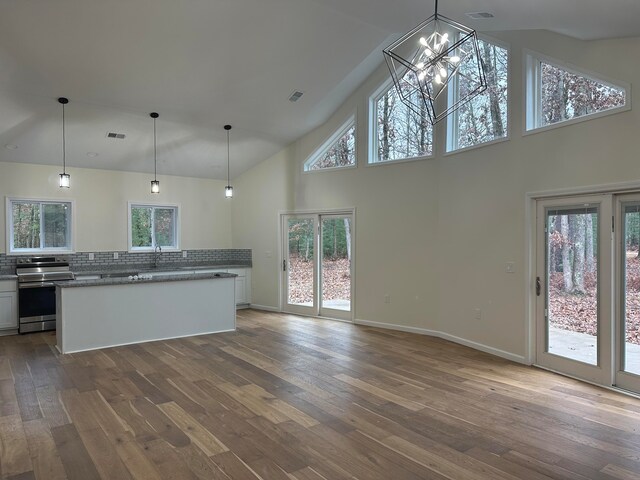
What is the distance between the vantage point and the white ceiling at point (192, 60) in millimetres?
3975

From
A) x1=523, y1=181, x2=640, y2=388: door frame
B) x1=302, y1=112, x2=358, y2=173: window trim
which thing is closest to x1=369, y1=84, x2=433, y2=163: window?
x1=302, y1=112, x2=358, y2=173: window trim

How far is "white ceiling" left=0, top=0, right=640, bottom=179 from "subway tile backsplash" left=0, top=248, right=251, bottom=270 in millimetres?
1561

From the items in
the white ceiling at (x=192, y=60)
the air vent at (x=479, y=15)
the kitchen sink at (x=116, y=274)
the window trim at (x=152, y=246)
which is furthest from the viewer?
the window trim at (x=152, y=246)

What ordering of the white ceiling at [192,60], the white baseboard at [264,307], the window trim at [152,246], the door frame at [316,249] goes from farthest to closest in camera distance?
the white baseboard at [264,307], the window trim at [152,246], the door frame at [316,249], the white ceiling at [192,60]

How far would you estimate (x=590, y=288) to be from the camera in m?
4.32

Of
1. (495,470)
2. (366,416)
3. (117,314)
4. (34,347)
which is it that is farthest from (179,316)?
(495,470)

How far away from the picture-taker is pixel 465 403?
373cm

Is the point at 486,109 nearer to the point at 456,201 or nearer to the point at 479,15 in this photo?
the point at 456,201

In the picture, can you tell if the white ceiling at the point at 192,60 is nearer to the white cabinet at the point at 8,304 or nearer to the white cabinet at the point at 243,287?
the white cabinet at the point at 8,304

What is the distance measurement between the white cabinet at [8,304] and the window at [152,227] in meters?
1.92

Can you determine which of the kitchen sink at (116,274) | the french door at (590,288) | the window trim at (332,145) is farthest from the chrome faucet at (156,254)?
the french door at (590,288)

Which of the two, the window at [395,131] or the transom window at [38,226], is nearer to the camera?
the window at [395,131]

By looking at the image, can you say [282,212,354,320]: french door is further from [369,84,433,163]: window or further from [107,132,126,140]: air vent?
[107,132,126,140]: air vent

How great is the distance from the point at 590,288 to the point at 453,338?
1.98 meters
